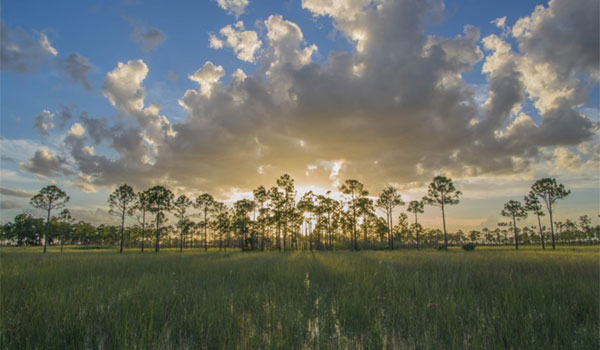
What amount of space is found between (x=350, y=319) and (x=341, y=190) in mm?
52903

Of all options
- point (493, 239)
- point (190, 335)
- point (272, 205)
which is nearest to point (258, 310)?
point (190, 335)

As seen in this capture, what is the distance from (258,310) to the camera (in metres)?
5.09

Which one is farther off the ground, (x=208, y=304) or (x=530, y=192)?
(x=530, y=192)

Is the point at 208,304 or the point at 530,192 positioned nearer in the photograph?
the point at 208,304

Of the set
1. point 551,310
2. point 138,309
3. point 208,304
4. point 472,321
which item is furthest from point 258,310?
point 551,310

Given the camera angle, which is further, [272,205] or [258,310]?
[272,205]

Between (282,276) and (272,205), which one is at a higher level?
(272,205)

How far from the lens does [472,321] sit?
436 cm

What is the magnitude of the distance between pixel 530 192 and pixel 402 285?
6726 cm

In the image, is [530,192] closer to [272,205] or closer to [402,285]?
[272,205]

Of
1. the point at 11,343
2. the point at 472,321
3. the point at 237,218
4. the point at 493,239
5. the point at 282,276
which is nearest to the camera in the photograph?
the point at 11,343

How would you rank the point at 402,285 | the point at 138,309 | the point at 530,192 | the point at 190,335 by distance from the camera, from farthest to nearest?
the point at 530,192
the point at 402,285
the point at 138,309
the point at 190,335

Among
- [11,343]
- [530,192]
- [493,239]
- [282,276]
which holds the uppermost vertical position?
[530,192]

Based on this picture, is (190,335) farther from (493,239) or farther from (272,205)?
(493,239)
